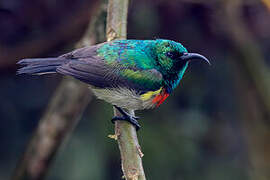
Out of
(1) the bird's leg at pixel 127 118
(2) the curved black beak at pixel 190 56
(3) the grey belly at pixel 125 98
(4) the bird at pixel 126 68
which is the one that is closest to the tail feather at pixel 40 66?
(4) the bird at pixel 126 68

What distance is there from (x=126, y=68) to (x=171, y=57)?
38cm

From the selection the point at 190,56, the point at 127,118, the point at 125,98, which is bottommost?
the point at 127,118

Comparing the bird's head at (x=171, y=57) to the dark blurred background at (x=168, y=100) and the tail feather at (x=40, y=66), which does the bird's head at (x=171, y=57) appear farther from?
the dark blurred background at (x=168, y=100)

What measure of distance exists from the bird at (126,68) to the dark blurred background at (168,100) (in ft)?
6.69

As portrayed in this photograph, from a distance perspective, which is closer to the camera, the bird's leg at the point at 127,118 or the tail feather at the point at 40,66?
the bird's leg at the point at 127,118

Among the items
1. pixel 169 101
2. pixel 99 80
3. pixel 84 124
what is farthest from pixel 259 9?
pixel 99 80

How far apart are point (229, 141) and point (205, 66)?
1.19m

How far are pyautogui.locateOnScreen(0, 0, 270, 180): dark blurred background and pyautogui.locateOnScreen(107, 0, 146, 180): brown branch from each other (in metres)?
2.03

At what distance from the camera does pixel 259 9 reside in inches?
247

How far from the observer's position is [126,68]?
398 cm

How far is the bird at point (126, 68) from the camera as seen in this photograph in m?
3.93

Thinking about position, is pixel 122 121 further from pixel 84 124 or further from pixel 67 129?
pixel 84 124

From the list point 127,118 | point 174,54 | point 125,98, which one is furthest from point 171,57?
point 127,118

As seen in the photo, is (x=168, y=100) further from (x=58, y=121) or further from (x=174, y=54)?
(x=174, y=54)
